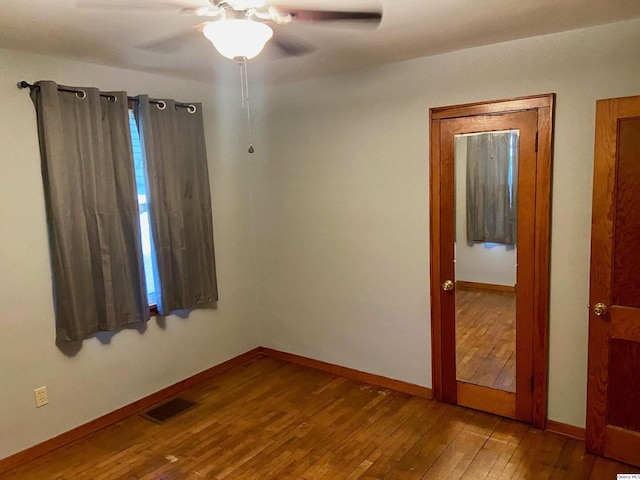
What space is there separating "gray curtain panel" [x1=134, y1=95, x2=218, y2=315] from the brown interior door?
2.73m

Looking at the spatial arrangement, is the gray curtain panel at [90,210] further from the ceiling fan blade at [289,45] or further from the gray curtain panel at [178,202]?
the ceiling fan blade at [289,45]

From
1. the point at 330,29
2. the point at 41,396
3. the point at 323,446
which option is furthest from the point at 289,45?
the point at 41,396

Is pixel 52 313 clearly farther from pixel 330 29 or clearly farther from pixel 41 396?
pixel 330 29

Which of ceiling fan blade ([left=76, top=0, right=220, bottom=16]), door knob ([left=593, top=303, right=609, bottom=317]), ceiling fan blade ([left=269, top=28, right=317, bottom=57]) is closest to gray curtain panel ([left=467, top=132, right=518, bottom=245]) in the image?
door knob ([left=593, top=303, right=609, bottom=317])

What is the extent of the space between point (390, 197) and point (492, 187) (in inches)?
29.1

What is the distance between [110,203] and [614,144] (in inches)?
120

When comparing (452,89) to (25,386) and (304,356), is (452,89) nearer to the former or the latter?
(304,356)

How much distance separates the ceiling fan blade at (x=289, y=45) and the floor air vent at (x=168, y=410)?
259 cm

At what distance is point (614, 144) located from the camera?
2.49 meters

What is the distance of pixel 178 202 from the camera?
3576 millimetres

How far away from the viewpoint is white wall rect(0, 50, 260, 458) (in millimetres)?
2787

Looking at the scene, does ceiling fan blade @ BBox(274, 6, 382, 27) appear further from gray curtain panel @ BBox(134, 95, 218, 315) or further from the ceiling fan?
gray curtain panel @ BBox(134, 95, 218, 315)

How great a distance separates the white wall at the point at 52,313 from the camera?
2.79 metres

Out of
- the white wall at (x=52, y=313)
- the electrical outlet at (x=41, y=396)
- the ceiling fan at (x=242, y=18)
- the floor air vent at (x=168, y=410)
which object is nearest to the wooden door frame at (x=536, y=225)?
the ceiling fan at (x=242, y=18)
